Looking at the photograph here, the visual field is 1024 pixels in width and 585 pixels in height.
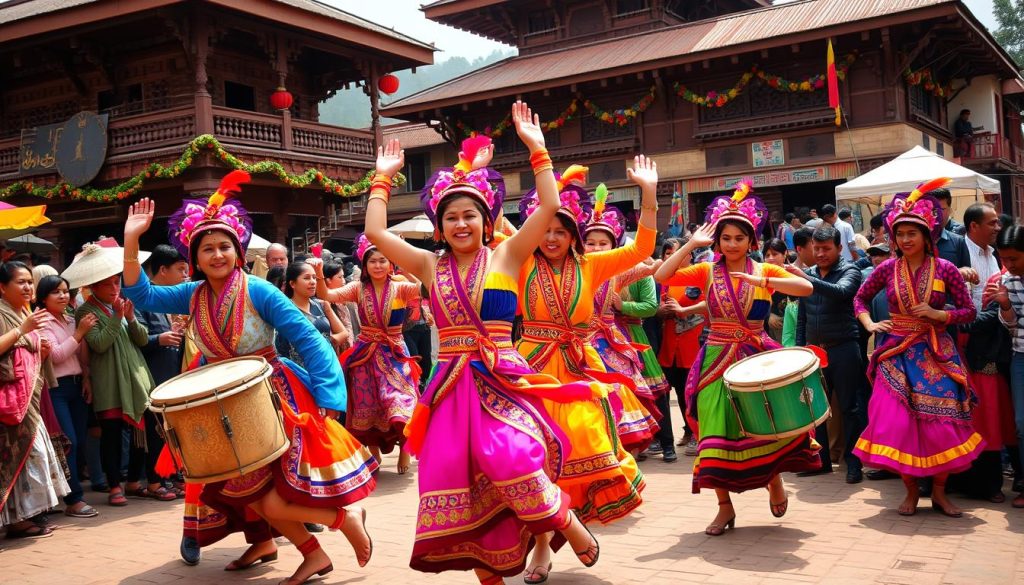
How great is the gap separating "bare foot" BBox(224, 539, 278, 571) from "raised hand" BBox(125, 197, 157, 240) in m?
1.87

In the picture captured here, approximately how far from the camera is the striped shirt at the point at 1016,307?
593 centimetres

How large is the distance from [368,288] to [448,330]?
3.66m

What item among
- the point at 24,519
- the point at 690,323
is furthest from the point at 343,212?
the point at 24,519

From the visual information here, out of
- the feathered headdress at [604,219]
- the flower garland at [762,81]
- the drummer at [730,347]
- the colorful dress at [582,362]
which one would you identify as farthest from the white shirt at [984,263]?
the flower garland at [762,81]

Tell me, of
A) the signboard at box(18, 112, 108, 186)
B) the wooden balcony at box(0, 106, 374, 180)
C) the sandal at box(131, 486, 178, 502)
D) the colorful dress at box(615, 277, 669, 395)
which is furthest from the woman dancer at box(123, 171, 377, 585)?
the signboard at box(18, 112, 108, 186)

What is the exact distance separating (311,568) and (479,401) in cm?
151

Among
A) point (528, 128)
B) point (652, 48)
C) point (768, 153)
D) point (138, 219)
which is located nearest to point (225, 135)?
point (652, 48)

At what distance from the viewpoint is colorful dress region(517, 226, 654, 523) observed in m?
4.80

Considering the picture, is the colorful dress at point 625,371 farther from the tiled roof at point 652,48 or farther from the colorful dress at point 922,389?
the tiled roof at point 652,48

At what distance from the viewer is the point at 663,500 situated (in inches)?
262

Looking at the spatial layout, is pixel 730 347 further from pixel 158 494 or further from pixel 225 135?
pixel 225 135

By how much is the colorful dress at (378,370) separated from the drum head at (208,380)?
3021mm

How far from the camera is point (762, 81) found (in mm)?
20453

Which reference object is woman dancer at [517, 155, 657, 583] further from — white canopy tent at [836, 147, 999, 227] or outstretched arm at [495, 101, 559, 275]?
white canopy tent at [836, 147, 999, 227]
